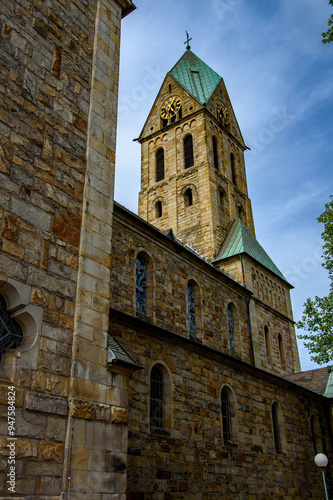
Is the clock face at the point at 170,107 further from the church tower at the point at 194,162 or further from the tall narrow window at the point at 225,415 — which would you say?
the tall narrow window at the point at 225,415

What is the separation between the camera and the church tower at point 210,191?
23.4m

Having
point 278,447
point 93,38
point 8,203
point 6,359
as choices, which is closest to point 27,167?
point 8,203

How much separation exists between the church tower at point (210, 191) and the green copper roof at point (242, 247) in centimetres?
7

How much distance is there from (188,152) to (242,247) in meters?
8.99

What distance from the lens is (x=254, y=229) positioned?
3097 cm

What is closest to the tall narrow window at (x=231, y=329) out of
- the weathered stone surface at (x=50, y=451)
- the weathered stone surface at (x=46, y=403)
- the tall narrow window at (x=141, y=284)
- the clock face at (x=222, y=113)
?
the tall narrow window at (x=141, y=284)

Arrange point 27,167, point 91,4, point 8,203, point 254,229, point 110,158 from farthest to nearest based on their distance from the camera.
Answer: point 254,229
point 91,4
point 110,158
point 27,167
point 8,203

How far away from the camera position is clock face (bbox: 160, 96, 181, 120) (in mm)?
32312

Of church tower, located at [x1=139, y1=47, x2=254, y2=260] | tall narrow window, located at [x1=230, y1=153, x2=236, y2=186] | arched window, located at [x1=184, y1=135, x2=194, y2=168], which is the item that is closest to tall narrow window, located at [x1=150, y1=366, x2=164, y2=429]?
church tower, located at [x1=139, y1=47, x2=254, y2=260]

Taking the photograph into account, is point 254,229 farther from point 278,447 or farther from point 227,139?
point 278,447

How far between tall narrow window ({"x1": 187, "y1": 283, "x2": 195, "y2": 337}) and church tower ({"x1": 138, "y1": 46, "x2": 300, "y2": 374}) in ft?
15.1

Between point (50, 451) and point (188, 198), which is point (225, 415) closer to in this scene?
point (50, 451)

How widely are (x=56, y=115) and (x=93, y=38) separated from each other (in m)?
2.19

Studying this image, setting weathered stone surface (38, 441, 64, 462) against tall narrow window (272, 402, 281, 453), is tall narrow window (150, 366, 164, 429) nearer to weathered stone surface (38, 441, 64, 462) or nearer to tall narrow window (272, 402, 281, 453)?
weathered stone surface (38, 441, 64, 462)
